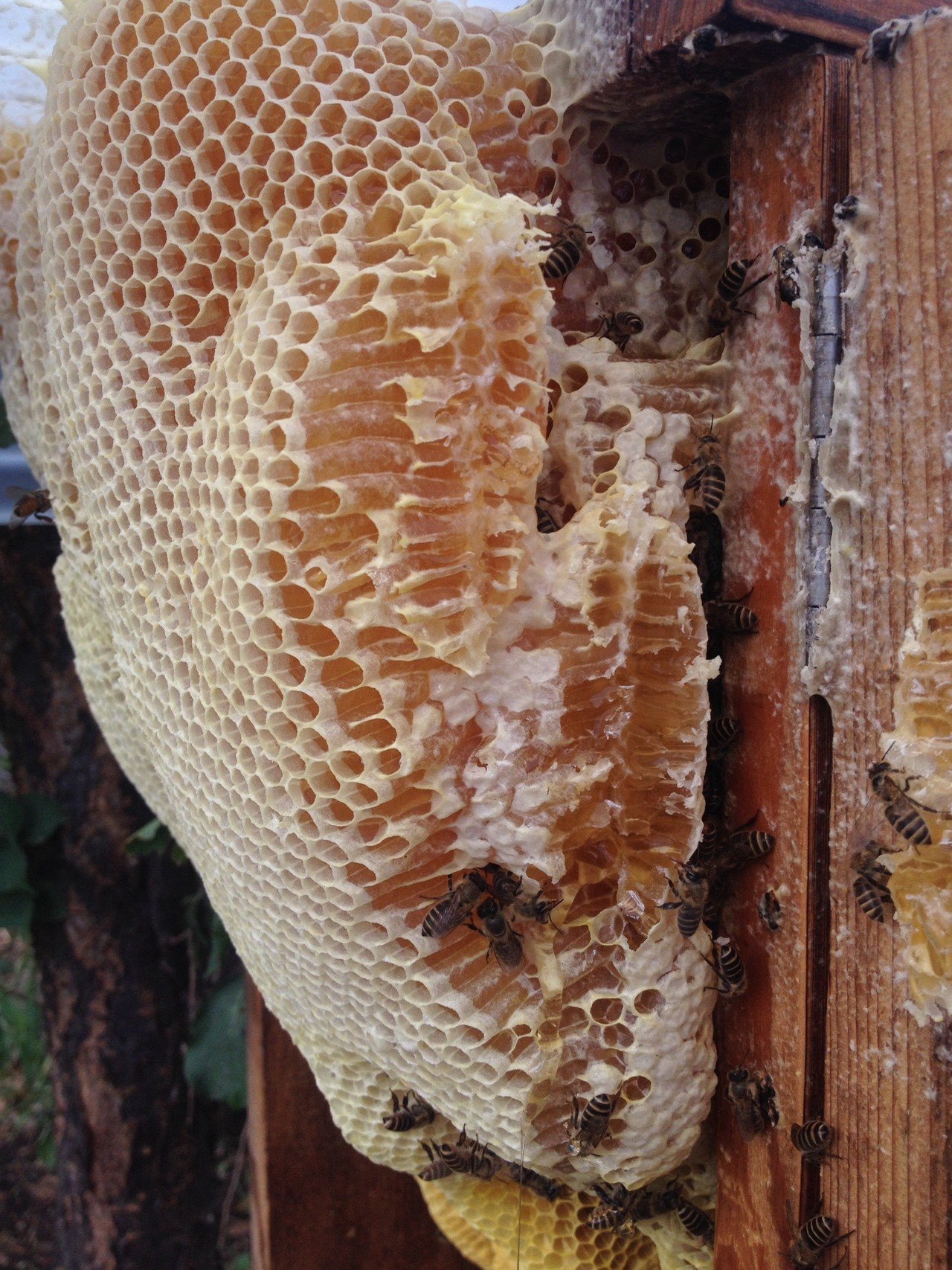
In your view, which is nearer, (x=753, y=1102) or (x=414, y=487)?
(x=414, y=487)

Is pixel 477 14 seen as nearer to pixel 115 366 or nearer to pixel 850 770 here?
pixel 115 366

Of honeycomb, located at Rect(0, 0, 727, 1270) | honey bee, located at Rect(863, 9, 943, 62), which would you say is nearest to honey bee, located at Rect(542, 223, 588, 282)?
honeycomb, located at Rect(0, 0, 727, 1270)

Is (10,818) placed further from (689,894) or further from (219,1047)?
(689,894)

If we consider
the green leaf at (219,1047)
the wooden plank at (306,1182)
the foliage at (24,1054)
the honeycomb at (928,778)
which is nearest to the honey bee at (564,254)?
the honeycomb at (928,778)

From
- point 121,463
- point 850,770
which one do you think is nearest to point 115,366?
point 121,463

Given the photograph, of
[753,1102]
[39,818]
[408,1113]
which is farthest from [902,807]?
[39,818]

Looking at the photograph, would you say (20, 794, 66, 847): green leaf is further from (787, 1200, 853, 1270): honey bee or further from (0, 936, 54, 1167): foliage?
(787, 1200, 853, 1270): honey bee
